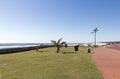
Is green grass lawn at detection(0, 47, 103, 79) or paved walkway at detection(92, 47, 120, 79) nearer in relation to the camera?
green grass lawn at detection(0, 47, 103, 79)

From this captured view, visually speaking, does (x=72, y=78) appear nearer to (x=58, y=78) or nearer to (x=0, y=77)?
(x=58, y=78)

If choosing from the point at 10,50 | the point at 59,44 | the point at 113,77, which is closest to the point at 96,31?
the point at 59,44

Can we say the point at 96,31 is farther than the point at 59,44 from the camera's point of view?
Yes

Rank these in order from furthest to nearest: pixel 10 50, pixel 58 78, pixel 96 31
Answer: pixel 96 31 < pixel 10 50 < pixel 58 78

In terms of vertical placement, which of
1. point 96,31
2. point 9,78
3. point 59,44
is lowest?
point 9,78

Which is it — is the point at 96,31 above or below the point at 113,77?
above

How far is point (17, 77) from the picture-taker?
30.0 feet

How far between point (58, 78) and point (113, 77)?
270 cm

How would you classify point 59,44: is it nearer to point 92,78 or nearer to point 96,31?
point 92,78

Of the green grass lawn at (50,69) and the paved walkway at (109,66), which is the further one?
the paved walkway at (109,66)

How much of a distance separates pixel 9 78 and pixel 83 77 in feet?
11.7

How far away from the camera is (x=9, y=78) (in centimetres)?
892

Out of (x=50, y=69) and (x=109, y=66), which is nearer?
(x=50, y=69)

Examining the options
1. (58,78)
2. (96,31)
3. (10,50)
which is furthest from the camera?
(96,31)
